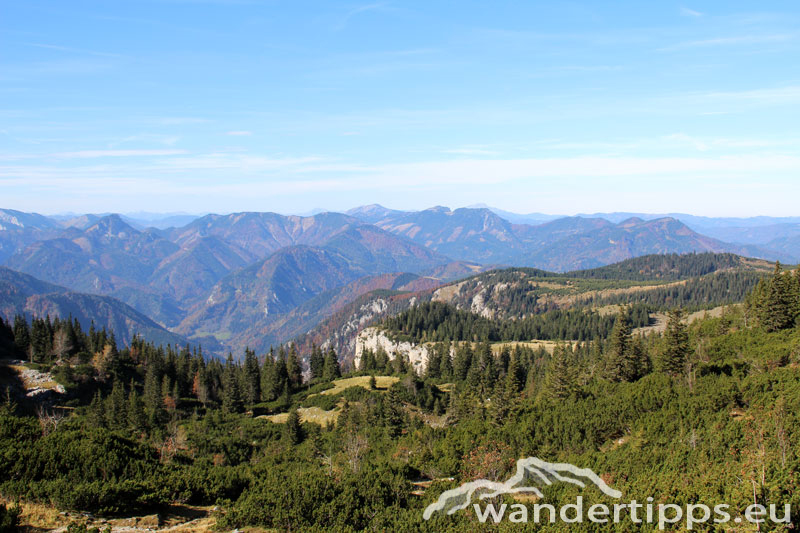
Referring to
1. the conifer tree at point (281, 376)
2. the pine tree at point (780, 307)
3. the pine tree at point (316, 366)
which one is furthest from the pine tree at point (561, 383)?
the pine tree at point (316, 366)

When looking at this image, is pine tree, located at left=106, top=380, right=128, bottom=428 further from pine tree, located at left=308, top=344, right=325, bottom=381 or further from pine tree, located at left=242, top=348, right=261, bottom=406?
pine tree, located at left=308, top=344, right=325, bottom=381

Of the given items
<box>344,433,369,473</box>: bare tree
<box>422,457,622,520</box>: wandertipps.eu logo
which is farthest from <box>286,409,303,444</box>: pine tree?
<box>422,457,622,520</box>: wandertipps.eu logo

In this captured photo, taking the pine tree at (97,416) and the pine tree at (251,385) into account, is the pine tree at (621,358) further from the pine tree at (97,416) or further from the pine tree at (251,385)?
the pine tree at (97,416)

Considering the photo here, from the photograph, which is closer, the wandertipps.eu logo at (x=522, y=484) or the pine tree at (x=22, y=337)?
Result: the wandertipps.eu logo at (x=522, y=484)

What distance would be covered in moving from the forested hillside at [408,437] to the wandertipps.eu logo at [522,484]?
50.6 inches

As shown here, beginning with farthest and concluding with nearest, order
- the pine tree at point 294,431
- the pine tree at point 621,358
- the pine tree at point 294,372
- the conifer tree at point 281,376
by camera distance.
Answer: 1. the pine tree at point 294,372
2. the conifer tree at point 281,376
3. the pine tree at point 294,431
4. the pine tree at point 621,358

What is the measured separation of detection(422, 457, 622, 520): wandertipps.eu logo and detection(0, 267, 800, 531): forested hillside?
1.29 metres

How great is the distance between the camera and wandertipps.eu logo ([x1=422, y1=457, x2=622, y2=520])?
3002 cm

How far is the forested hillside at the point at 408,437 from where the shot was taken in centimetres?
2842

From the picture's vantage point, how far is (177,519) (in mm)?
29672

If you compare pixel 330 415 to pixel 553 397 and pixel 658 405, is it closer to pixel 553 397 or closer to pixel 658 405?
pixel 553 397

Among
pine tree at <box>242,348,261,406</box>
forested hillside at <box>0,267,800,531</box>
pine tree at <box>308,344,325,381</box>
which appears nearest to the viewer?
forested hillside at <box>0,267,800,531</box>

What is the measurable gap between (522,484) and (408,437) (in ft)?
91.5

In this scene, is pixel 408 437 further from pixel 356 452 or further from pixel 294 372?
pixel 294 372
